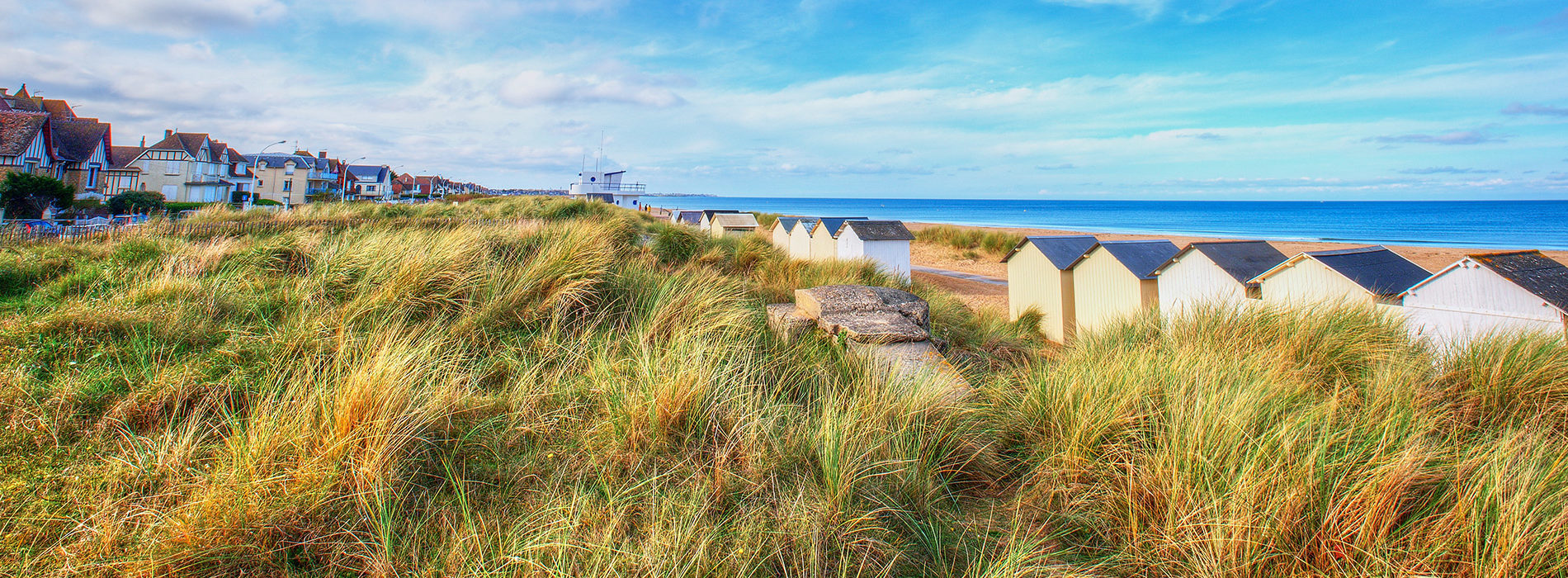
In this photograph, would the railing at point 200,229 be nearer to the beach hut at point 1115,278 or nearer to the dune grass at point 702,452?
the dune grass at point 702,452

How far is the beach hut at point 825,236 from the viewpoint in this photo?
63.0 ft

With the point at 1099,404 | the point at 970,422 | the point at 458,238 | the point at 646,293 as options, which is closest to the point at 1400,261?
the point at 1099,404

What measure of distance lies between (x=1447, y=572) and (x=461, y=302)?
545 cm

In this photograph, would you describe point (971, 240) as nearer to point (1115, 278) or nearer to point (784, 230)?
point (784, 230)

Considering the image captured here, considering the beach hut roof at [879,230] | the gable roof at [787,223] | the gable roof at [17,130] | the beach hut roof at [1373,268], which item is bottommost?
the beach hut roof at [1373,268]

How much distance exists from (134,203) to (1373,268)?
4663 cm

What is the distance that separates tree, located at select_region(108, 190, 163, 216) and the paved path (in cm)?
3712

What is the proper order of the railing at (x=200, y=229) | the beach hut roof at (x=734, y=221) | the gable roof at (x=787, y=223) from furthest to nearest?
1. the beach hut roof at (x=734, y=221)
2. the gable roof at (x=787, y=223)
3. the railing at (x=200, y=229)

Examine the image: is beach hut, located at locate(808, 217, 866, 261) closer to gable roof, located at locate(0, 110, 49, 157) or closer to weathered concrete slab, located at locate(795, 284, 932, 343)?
weathered concrete slab, located at locate(795, 284, 932, 343)

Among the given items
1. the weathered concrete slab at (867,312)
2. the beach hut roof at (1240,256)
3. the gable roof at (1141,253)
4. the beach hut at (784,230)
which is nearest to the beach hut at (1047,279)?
the gable roof at (1141,253)

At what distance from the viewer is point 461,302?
477 cm

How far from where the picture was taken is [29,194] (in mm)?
24250

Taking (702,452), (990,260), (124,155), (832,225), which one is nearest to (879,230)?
(832,225)

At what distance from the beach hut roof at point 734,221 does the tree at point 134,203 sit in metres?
27.4
